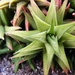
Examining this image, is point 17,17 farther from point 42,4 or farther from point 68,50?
point 68,50

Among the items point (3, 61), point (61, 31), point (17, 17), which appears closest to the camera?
point (61, 31)

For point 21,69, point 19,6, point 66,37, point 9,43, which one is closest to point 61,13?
point 66,37

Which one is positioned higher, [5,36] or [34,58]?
[5,36]

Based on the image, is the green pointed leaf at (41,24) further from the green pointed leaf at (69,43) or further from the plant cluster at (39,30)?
the green pointed leaf at (69,43)

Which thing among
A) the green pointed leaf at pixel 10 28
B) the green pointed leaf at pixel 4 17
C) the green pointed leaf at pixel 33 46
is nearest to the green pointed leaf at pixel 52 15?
the green pointed leaf at pixel 33 46

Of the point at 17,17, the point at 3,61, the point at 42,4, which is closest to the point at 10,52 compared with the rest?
the point at 3,61

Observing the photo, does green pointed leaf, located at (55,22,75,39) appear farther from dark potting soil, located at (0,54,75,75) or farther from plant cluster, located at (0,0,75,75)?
dark potting soil, located at (0,54,75,75)

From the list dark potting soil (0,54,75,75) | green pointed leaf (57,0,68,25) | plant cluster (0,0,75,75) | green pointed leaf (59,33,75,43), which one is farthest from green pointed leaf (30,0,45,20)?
dark potting soil (0,54,75,75)

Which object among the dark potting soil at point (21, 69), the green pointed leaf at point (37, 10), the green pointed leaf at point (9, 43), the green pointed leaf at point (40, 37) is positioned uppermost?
the green pointed leaf at point (37, 10)
